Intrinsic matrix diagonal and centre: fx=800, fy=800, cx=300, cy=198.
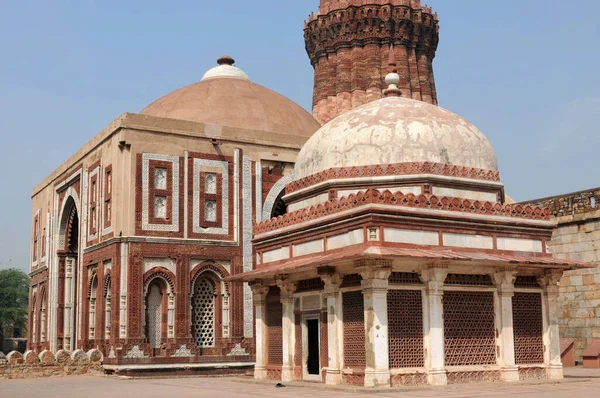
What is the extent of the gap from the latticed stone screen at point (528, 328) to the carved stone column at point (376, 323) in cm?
337

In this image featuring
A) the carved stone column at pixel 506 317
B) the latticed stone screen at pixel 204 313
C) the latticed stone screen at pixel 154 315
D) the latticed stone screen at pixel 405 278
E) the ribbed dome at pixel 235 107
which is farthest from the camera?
the ribbed dome at pixel 235 107

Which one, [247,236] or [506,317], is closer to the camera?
[506,317]

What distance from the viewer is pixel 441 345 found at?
1523cm

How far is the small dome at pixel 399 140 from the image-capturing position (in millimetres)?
17188

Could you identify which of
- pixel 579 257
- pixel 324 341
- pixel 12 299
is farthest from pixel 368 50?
pixel 12 299

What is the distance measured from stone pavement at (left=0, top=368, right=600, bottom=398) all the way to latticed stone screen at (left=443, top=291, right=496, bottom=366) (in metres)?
0.76

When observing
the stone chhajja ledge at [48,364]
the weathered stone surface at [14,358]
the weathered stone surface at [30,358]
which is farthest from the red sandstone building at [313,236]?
the weathered stone surface at [14,358]

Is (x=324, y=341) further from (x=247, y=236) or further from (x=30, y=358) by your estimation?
(x=30, y=358)

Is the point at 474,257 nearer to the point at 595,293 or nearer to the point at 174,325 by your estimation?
the point at 595,293

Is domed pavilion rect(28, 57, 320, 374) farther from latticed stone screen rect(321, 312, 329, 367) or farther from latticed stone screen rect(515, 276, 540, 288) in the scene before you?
latticed stone screen rect(515, 276, 540, 288)

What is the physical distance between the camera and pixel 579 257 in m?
23.0

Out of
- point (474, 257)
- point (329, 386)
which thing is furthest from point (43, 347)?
point (474, 257)

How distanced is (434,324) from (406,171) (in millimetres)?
3373

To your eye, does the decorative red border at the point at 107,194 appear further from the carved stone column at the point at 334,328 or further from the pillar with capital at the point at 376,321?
the pillar with capital at the point at 376,321
